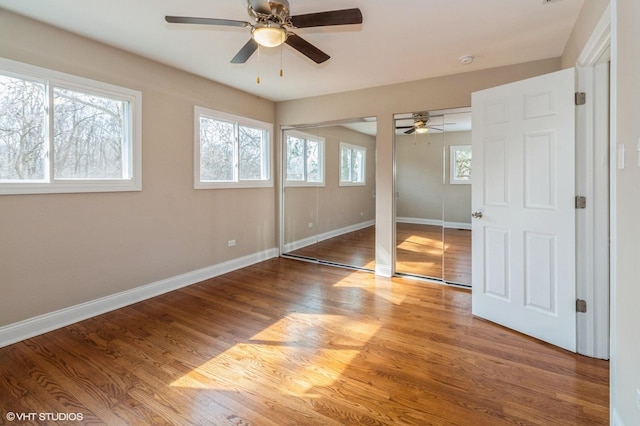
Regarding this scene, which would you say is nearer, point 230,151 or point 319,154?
point 230,151

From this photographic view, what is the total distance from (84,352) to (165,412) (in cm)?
113

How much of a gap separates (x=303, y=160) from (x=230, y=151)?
1.30 metres

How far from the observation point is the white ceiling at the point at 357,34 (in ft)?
7.74

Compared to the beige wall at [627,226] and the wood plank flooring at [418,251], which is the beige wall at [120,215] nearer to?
the wood plank flooring at [418,251]

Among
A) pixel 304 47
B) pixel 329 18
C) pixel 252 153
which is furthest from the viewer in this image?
pixel 252 153

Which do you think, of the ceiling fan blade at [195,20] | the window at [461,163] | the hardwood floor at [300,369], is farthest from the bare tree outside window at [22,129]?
the window at [461,163]

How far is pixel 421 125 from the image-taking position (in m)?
4.26

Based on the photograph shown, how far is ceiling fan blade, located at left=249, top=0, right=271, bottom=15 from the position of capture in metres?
1.89

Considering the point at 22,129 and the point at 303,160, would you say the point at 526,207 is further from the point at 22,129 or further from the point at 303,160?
the point at 22,129

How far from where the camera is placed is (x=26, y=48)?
8.25 feet

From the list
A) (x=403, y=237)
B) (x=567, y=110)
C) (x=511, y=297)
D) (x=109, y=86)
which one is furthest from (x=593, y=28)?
(x=109, y=86)

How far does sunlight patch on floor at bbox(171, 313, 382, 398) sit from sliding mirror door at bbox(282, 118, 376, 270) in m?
2.08

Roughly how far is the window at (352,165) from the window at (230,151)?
1248 millimetres

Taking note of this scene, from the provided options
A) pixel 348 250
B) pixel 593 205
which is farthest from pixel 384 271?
pixel 593 205
